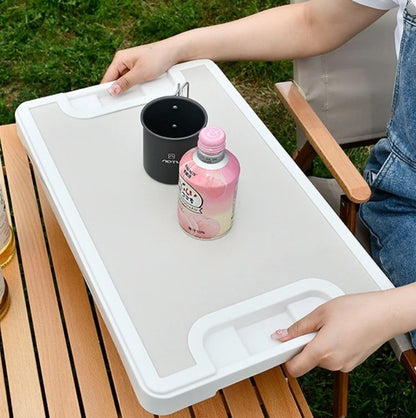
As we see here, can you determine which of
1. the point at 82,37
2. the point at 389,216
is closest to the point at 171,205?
the point at 389,216

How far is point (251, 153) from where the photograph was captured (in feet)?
4.00

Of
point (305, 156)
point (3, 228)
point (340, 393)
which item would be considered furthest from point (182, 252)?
point (305, 156)

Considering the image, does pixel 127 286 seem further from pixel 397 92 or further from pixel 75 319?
pixel 397 92

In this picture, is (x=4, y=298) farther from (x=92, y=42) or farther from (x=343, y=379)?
(x=92, y=42)

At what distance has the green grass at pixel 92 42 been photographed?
8.04 feet

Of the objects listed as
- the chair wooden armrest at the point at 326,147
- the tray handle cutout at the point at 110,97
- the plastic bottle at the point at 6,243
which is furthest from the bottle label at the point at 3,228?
the chair wooden armrest at the point at 326,147

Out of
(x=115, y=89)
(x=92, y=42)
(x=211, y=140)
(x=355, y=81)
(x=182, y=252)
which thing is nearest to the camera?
(x=211, y=140)

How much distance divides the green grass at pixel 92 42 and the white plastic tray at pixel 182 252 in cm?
113

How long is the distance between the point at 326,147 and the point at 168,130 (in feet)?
1.26

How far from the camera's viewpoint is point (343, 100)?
162 centimetres

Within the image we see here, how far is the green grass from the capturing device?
96.5 inches

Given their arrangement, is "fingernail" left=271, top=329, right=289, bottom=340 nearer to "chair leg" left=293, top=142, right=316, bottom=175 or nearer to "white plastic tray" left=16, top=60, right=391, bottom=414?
"white plastic tray" left=16, top=60, right=391, bottom=414

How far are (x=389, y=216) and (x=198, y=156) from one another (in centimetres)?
Answer: 58

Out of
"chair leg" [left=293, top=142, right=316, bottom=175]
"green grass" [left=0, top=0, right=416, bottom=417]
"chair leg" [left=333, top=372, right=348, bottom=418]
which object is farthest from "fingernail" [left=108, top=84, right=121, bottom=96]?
"green grass" [left=0, top=0, right=416, bottom=417]
